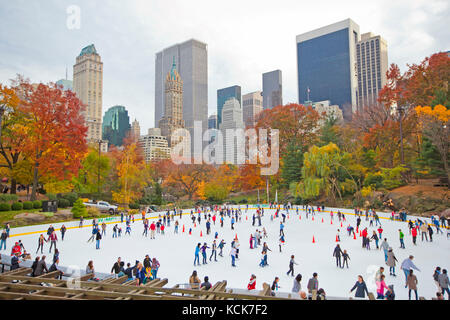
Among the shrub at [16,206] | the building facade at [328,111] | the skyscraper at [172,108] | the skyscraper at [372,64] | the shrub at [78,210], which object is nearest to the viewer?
the shrub at [16,206]

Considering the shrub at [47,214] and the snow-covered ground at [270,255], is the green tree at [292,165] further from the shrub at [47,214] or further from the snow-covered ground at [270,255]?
the shrub at [47,214]

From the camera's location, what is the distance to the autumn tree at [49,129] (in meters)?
27.5

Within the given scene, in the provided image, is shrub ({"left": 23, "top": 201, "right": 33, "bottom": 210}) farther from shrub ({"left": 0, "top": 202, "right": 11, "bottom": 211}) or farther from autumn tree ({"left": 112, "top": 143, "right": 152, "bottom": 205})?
autumn tree ({"left": 112, "top": 143, "right": 152, "bottom": 205})

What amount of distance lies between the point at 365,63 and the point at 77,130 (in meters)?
179

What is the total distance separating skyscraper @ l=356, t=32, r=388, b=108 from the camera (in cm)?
16500

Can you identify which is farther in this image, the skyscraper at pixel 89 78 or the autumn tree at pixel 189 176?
the skyscraper at pixel 89 78

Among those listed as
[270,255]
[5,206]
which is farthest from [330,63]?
[270,255]

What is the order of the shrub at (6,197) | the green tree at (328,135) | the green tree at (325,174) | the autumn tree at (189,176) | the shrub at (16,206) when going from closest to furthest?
→ the shrub at (16,206), the shrub at (6,197), the green tree at (325,174), the green tree at (328,135), the autumn tree at (189,176)

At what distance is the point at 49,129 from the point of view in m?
28.4

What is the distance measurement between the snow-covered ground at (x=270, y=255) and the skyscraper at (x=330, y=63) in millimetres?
150561

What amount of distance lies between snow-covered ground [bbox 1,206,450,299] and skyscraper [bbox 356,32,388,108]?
544 feet

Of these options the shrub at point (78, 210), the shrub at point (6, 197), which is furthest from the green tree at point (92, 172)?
the shrub at point (78, 210)

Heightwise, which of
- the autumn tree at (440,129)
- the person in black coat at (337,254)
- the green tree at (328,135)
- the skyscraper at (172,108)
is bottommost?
the person in black coat at (337,254)
